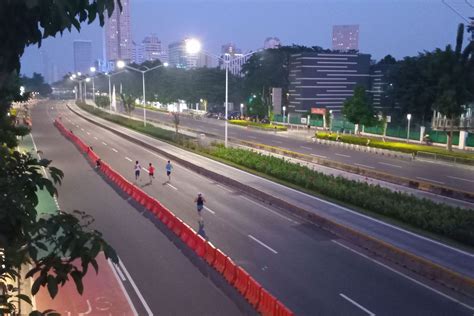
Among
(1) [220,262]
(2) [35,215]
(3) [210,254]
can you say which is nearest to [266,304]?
(1) [220,262]

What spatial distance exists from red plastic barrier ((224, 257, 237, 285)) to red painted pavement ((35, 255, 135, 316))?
10.8 ft

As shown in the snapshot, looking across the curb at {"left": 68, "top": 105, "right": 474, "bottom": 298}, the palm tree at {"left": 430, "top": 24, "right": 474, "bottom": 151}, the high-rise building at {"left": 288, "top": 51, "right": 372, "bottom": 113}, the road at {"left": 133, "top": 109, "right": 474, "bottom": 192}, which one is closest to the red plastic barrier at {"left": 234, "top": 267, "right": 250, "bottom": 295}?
the curb at {"left": 68, "top": 105, "right": 474, "bottom": 298}

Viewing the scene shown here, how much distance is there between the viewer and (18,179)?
4574 millimetres

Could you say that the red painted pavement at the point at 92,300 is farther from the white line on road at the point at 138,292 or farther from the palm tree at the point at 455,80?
the palm tree at the point at 455,80

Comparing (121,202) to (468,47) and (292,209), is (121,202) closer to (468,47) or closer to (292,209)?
(292,209)

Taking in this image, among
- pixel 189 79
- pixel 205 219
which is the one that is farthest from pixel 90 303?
pixel 189 79

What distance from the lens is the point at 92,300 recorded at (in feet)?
45.4

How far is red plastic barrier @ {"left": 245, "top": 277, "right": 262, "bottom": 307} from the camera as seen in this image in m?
13.3

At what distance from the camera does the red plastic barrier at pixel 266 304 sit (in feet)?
40.2

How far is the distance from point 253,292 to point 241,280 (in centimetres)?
95

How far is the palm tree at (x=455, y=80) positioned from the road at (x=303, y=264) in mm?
26817

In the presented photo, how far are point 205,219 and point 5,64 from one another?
19.1 m

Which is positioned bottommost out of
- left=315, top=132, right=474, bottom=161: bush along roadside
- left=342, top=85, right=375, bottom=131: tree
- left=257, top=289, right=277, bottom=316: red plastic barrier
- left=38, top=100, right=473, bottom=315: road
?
left=38, top=100, right=473, bottom=315: road

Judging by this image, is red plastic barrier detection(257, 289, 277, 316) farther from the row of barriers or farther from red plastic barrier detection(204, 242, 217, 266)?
red plastic barrier detection(204, 242, 217, 266)
